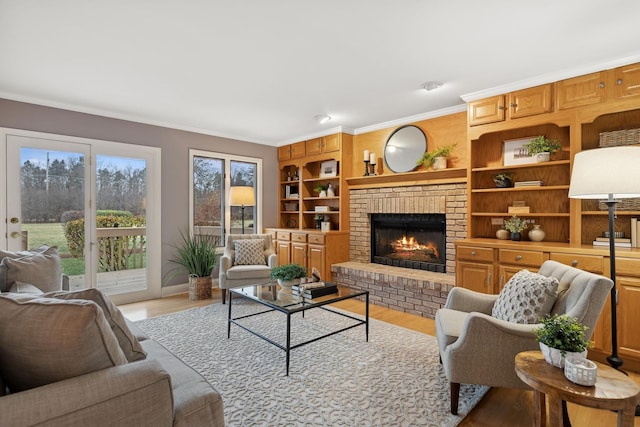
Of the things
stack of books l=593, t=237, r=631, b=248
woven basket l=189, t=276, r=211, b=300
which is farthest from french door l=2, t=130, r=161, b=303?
stack of books l=593, t=237, r=631, b=248

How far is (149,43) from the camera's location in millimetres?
2533

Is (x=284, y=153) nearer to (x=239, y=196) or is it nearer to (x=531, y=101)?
(x=239, y=196)

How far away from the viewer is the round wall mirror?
4445 mm

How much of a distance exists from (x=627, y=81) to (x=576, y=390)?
2.71 m

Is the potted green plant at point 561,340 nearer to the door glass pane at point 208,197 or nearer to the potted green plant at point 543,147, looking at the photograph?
the potted green plant at point 543,147

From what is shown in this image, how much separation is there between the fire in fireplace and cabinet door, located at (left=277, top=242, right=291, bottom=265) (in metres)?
Result: 1.34

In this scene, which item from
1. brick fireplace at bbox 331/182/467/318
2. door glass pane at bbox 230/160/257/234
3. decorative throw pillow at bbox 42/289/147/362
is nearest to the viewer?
decorative throw pillow at bbox 42/289/147/362

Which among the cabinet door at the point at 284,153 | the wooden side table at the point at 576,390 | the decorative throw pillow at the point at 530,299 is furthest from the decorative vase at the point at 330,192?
Answer: the wooden side table at the point at 576,390

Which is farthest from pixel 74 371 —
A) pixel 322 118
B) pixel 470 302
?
pixel 322 118

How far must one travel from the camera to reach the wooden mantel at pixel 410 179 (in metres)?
4.01

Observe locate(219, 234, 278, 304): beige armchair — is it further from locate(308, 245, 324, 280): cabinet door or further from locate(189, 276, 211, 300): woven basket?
locate(308, 245, 324, 280): cabinet door

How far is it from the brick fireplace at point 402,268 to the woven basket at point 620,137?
1316 mm

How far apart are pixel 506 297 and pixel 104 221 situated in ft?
14.6

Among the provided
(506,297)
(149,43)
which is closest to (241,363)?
(506,297)
